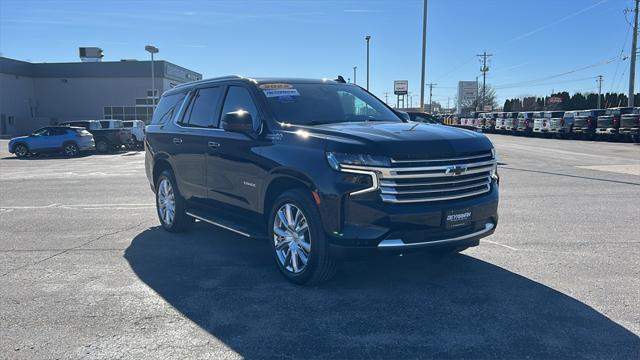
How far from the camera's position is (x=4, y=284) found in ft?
17.2

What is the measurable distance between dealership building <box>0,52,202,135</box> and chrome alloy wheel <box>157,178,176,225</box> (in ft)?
149

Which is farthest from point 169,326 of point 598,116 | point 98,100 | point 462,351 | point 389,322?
point 98,100

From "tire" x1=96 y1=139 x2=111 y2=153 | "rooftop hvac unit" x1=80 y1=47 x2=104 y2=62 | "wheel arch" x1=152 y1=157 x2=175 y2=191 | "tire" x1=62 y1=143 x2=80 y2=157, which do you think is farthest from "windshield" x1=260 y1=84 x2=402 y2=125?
"rooftop hvac unit" x1=80 y1=47 x2=104 y2=62

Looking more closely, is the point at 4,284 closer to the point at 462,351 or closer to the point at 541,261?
the point at 462,351

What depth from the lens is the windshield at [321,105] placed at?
18.3 ft

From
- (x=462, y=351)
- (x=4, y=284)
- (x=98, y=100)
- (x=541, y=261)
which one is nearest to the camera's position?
(x=462, y=351)

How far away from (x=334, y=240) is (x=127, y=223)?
4800mm

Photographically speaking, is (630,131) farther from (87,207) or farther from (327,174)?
(327,174)

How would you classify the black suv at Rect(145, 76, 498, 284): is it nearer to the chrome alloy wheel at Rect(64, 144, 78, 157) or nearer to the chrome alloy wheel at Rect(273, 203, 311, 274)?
the chrome alloy wheel at Rect(273, 203, 311, 274)

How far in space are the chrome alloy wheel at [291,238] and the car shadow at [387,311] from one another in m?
0.22

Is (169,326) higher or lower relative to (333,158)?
lower

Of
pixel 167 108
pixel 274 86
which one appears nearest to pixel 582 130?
pixel 167 108

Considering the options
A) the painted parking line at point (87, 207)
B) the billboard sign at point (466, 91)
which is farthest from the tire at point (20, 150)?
the billboard sign at point (466, 91)

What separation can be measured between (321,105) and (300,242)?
1663 mm
